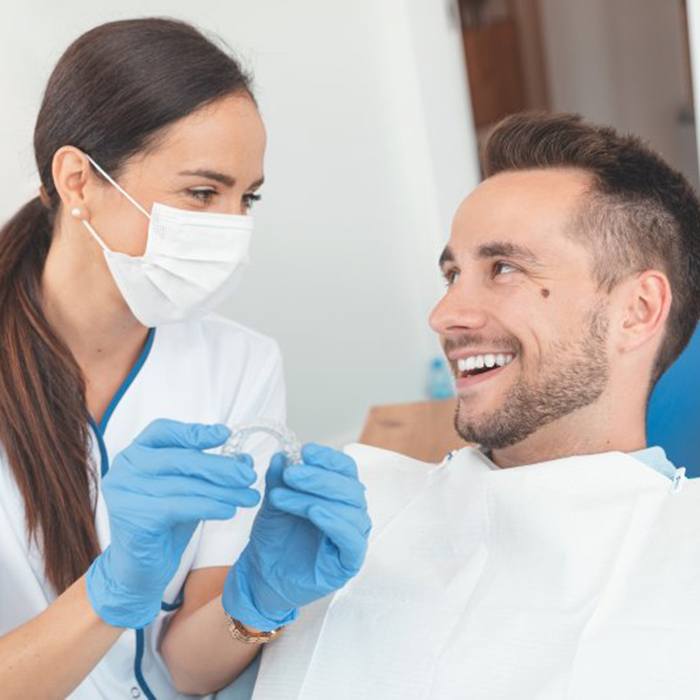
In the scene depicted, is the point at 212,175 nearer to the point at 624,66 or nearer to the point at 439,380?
the point at 439,380

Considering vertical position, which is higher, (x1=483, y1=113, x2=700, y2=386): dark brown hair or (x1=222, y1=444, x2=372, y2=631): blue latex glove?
(x1=483, y1=113, x2=700, y2=386): dark brown hair

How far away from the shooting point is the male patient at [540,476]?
3.94 ft

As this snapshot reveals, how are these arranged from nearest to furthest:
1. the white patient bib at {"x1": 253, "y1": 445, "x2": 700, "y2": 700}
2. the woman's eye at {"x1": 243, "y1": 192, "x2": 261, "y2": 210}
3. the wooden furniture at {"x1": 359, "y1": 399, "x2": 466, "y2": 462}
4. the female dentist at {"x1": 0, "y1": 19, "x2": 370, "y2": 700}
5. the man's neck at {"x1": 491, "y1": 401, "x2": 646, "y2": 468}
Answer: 1. the white patient bib at {"x1": 253, "y1": 445, "x2": 700, "y2": 700}
2. the female dentist at {"x1": 0, "y1": 19, "x2": 370, "y2": 700}
3. the man's neck at {"x1": 491, "y1": 401, "x2": 646, "y2": 468}
4. the woman's eye at {"x1": 243, "y1": 192, "x2": 261, "y2": 210}
5. the wooden furniture at {"x1": 359, "y1": 399, "x2": 466, "y2": 462}

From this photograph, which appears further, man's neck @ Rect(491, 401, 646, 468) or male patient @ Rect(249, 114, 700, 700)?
man's neck @ Rect(491, 401, 646, 468)

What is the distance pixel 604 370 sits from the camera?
54.8 inches

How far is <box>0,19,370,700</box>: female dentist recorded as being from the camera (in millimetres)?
1293

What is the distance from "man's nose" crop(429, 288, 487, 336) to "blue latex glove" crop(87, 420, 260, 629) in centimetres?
35

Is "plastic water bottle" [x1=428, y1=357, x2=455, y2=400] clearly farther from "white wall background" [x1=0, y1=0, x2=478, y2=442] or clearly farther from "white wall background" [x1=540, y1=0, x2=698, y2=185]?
"white wall background" [x1=540, y1=0, x2=698, y2=185]

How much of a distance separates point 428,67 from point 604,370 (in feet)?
6.59

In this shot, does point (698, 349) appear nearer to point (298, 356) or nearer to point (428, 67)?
point (298, 356)

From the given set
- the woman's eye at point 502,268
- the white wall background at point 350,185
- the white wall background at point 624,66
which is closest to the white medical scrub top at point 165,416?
the woman's eye at point 502,268

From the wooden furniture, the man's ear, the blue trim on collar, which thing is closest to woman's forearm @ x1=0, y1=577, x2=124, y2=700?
the blue trim on collar

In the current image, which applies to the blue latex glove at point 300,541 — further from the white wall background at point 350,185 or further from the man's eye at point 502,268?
the white wall background at point 350,185

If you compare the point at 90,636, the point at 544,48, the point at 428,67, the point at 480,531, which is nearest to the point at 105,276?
the point at 90,636
